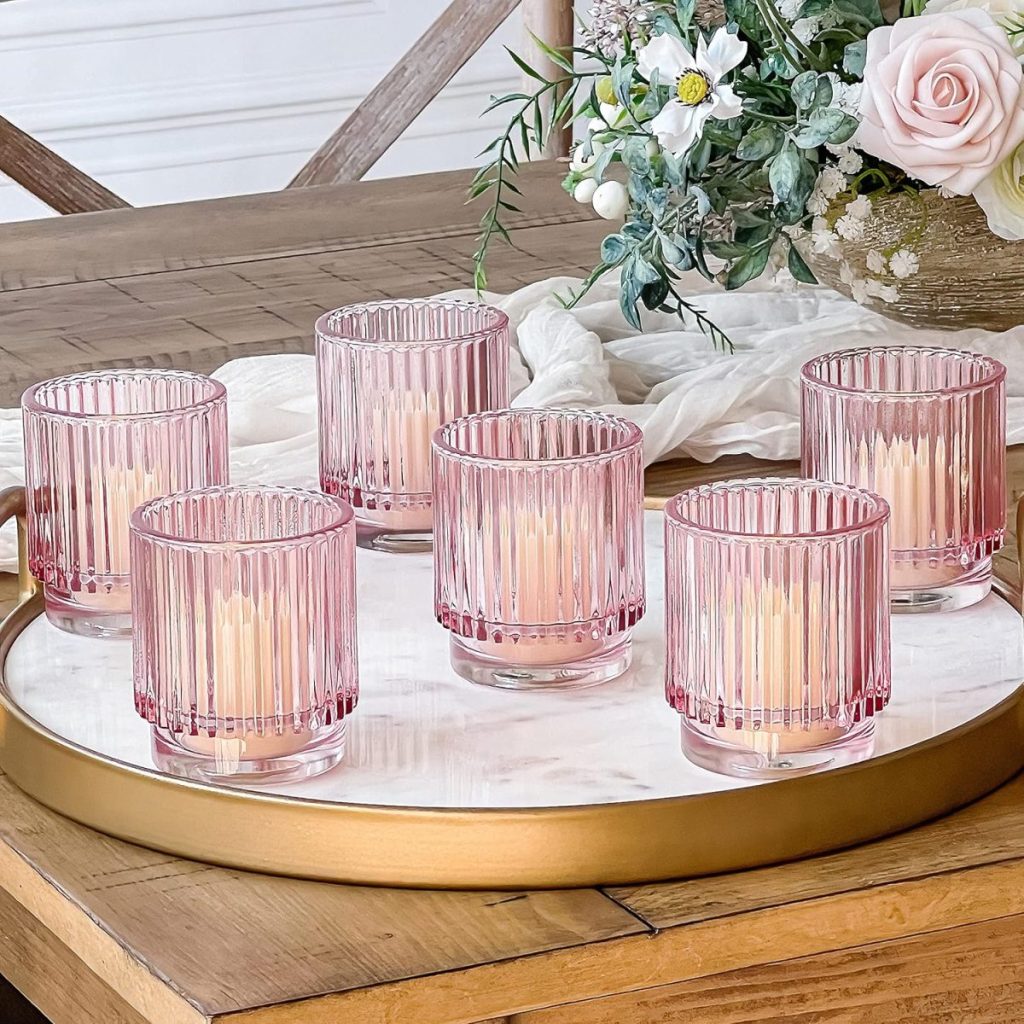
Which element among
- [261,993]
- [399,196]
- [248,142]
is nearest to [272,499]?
[261,993]

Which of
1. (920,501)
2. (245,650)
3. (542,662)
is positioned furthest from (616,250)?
(245,650)

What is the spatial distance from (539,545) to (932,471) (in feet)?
0.71

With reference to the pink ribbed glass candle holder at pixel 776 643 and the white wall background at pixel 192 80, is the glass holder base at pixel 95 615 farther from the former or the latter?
the white wall background at pixel 192 80

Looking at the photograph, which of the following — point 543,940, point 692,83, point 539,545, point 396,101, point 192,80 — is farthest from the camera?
point 192,80

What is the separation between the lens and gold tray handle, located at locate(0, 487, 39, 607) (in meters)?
0.94

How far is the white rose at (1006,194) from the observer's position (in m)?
1.20

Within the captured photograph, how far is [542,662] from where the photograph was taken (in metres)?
0.82

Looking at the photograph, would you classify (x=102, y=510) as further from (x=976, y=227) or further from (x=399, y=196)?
(x=399, y=196)

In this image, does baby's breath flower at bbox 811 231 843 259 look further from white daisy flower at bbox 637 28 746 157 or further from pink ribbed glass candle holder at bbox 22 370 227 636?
pink ribbed glass candle holder at bbox 22 370 227 636

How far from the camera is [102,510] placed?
0.91 meters

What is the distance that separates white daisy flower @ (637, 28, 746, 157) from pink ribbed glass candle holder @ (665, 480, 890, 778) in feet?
1.54

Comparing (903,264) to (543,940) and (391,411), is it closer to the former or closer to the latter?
(391,411)

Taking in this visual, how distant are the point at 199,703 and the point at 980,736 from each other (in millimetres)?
294

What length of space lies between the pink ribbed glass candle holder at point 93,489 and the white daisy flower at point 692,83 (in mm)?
379
